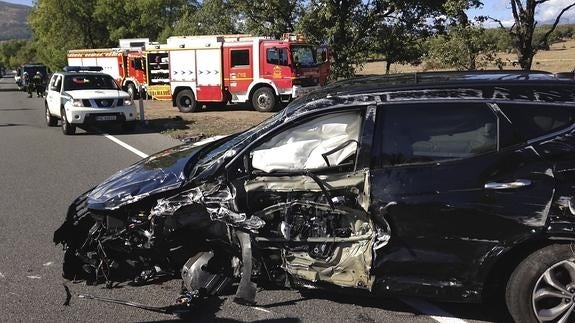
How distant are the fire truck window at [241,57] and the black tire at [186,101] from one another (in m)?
2.47

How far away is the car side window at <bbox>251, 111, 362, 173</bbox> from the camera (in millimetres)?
4074

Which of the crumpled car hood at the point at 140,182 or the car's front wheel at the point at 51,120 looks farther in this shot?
the car's front wheel at the point at 51,120

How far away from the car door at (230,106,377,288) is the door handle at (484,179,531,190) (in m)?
0.77

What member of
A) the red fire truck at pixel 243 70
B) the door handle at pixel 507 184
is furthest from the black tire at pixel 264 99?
the door handle at pixel 507 184

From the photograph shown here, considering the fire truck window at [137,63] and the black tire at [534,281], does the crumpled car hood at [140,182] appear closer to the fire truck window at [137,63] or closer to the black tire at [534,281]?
the black tire at [534,281]

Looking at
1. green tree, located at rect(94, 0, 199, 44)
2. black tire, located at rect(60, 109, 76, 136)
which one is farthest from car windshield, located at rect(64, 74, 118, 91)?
green tree, located at rect(94, 0, 199, 44)

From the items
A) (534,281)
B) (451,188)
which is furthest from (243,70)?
(534,281)

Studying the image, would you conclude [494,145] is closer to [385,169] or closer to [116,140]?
[385,169]

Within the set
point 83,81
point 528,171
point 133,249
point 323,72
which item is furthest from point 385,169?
point 323,72

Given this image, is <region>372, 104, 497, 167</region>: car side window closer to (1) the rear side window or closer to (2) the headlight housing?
(1) the rear side window

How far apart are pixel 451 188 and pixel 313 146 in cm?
124

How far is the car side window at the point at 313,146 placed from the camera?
13.4 ft

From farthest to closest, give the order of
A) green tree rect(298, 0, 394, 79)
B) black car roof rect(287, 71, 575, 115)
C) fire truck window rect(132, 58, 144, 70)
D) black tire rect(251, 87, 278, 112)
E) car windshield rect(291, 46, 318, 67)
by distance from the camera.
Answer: fire truck window rect(132, 58, 144, 70)
green tree rect(298, 0, 394, 79)
black tire rect(251, 87, 278, 112)
car windshield rect(291, 46, 318, 67)
black car roof rect(287, 71, 575, 115)

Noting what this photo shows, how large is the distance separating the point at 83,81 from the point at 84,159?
6079 mm
